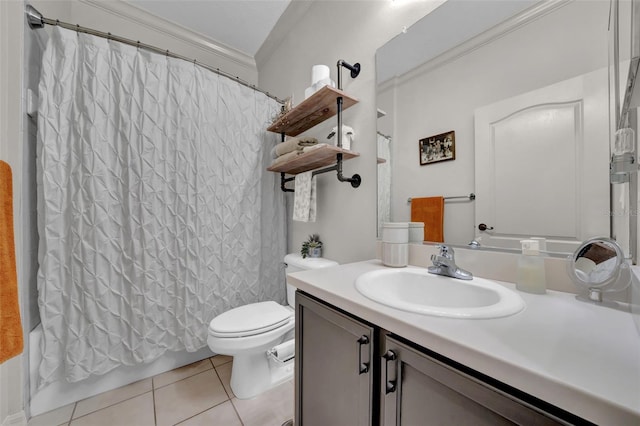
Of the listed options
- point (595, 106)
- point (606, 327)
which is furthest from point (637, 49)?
point (606, 327)

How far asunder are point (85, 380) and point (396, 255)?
1813 mm

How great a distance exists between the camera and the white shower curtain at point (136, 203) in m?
1.18

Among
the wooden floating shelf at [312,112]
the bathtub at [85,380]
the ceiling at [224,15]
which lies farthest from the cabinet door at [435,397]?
the ceiling at [224,15]

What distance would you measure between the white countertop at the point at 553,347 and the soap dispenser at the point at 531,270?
0.11ft

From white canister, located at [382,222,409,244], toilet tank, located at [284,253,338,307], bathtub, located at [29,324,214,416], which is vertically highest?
white canister, located at [382,222,409,244]

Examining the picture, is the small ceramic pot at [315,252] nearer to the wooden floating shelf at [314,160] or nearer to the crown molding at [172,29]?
the wooden floating shelf at [314,160]

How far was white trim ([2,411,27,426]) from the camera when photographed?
3.51ft

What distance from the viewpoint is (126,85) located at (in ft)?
4.35

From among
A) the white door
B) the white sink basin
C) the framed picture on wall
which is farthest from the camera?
the framed picture on wall

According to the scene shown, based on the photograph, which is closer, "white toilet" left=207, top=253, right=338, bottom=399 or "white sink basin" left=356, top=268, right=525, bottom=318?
"white sink basin" left=356, top=268, right=525, bottom=318

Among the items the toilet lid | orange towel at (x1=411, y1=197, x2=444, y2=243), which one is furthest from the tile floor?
orange towel at (x1=411, y1=197, x2=444, y2=243)

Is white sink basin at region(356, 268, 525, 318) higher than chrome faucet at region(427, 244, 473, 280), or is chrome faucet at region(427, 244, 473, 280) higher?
chrome faucet at region(427, 244, 473, 280)

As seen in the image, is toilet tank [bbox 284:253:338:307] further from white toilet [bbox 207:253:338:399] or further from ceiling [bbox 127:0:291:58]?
ceiling [bbox 127:0:291:58]

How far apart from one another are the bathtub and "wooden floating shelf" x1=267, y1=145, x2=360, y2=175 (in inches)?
57.0
